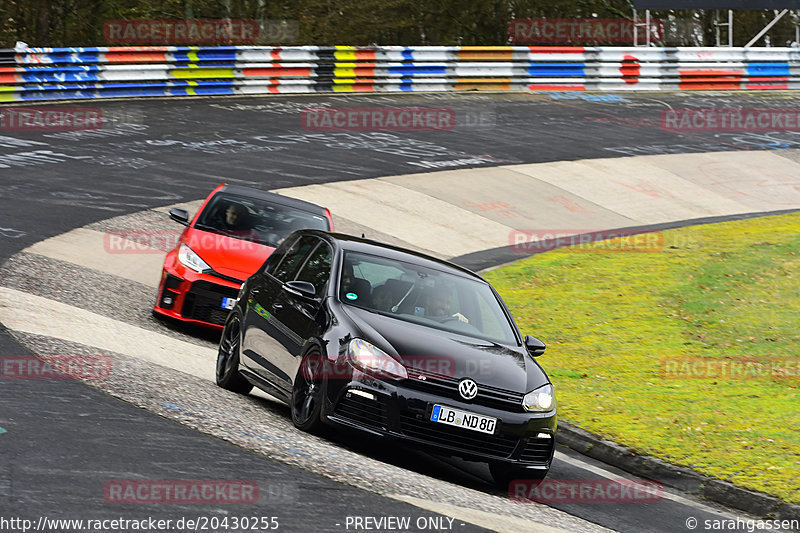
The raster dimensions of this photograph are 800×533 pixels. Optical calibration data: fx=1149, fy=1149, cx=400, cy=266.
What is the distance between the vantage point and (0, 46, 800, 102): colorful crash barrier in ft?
86.3

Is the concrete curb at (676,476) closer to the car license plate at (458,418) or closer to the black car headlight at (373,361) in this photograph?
the car license plate at (458,418)

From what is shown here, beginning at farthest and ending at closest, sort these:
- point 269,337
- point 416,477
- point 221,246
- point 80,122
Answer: point 80,122
point 221,246
point 269,337
point 416,477

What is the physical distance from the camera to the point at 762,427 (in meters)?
9.96

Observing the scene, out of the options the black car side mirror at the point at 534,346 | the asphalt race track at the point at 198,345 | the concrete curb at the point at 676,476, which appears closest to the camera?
the asphalt race track at the point at 198,345

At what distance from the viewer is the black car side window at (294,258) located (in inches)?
377

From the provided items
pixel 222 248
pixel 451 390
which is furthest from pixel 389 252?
pixel 222 248

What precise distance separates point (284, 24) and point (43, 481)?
32.3 metres

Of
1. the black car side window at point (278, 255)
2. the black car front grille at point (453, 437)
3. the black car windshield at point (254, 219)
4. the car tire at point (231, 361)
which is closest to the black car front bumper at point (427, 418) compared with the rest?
the black car front grille at point (453, 437)

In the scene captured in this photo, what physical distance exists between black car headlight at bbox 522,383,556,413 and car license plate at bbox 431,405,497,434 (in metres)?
0.37

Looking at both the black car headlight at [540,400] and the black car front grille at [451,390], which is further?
the black car headlight at [540,400]

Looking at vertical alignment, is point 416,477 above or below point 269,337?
below

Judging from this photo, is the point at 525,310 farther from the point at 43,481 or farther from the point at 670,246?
the point at 43,481

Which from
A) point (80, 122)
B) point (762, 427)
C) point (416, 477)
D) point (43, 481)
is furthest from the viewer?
point (80, 122)

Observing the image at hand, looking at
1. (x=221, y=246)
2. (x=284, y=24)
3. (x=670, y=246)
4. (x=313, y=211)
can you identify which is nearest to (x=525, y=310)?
(x=313, y=211)
